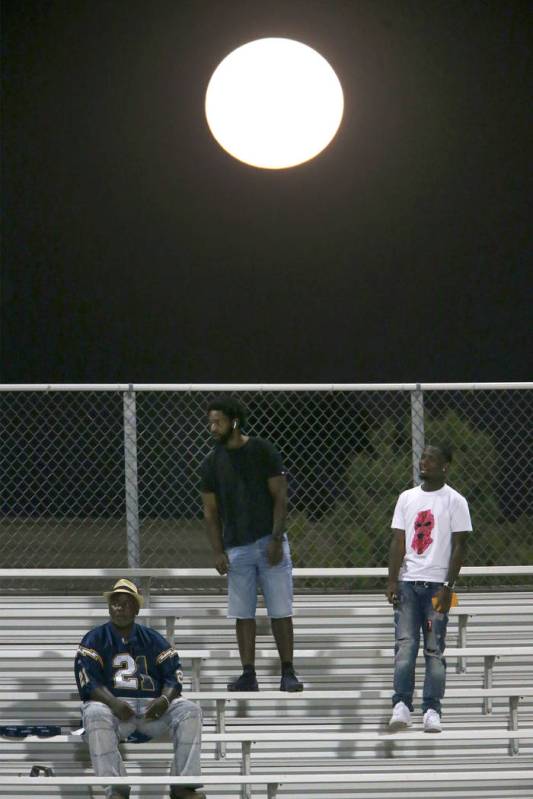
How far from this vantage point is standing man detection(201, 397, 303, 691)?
6.68 meters

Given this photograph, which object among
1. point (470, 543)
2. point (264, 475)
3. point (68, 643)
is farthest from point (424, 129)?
point (68, 643)

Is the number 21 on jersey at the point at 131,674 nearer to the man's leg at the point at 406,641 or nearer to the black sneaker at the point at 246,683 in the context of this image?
the black sneaker at the point at 246,683

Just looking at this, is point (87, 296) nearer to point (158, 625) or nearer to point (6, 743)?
point (158, 625)

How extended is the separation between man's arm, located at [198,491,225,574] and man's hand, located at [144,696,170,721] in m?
0.89

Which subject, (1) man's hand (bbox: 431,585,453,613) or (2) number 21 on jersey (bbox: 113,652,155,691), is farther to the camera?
(1) man's hand (bbox: 431,585,453,613)

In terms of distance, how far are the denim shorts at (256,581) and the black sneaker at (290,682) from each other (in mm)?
278

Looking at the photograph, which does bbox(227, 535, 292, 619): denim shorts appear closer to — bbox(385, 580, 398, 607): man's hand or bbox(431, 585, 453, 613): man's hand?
bbox(385, 580, 398, 607): man's hand

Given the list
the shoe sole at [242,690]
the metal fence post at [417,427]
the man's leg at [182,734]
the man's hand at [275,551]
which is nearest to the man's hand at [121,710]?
the man's leg at [182,734]

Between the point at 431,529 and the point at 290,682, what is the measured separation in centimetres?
102

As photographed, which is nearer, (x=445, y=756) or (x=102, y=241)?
(x=445, y=756)

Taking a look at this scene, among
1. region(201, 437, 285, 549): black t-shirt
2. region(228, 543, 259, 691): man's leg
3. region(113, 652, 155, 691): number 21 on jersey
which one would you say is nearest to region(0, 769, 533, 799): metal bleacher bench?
region(113, 652, 155, 691): number 21 on jersey

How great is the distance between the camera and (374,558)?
7973 millimetres

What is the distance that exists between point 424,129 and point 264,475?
426cm

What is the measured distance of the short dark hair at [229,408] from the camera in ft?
22.0
